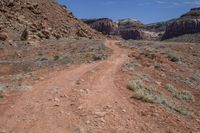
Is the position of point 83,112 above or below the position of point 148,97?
above

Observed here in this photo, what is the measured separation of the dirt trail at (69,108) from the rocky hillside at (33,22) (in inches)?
821

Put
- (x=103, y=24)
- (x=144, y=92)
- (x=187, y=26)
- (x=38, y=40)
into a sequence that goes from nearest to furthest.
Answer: (x=144, y=92), (x=38, y=40), (x=187, y=26), (x=103, y=24)

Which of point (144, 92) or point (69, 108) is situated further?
point (144, 92)

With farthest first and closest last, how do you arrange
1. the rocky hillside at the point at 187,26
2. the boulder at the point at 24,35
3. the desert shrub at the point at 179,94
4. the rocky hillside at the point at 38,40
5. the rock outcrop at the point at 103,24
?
the rock outcrop at the point at 103,24 → the rocky hillside at the point at 187,26 → the boulder at the point at 24,35 → the rocky hillside at the point at 38,40 → the desert shrub at the point at 179,94

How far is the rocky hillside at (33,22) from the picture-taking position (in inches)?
1372

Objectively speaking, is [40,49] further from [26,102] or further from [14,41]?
[26,102]

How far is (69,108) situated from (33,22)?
30.5m

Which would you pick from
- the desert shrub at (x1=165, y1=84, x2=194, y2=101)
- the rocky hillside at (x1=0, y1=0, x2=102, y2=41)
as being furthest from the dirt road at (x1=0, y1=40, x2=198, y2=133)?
the rocky hillside at (x1=0, y1=0, x2=102, y2=41)

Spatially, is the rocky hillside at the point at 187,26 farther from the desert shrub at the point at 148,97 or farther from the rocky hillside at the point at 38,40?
the desert shrub at the point at 148,97

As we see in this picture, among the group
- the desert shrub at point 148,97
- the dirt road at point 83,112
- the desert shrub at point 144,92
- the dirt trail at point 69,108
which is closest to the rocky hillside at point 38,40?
the dirt trail at point 69,108

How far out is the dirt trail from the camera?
9.15m

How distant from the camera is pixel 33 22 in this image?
39.2 m

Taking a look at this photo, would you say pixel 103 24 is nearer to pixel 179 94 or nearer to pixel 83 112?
pixel 179 94

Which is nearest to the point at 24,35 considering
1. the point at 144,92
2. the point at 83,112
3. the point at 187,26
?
the point at 144,92
